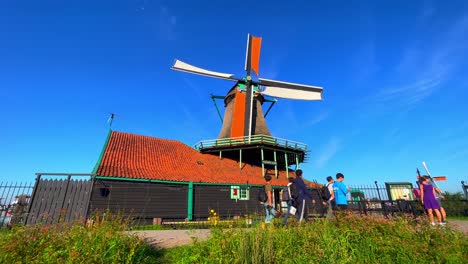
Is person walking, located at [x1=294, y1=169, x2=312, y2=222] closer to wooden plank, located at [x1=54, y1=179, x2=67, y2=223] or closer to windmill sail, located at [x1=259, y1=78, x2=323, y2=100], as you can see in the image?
wooden plank, located at [x1=54, y1=179, x2=67, y2=223]

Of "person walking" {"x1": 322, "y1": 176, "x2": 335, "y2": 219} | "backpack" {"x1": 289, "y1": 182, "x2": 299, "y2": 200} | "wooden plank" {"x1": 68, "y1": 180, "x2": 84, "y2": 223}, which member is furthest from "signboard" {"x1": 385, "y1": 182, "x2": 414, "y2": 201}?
"wooden plank" {"x1": 68, "y1": 180, "x2": 84, "y2": 223}

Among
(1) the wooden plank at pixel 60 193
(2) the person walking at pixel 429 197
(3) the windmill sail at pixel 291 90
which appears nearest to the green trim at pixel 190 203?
(1) the wooden plank at pixel 60 193

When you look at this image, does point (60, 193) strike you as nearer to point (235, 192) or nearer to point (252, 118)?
point (235, 192)

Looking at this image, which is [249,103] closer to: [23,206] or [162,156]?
[162,156]

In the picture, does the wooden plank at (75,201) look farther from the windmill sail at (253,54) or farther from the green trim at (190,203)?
the windmill sail at (253,54)

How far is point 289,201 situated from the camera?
7.02 meters

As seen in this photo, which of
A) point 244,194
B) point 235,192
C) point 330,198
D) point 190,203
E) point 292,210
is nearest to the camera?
point 292,210

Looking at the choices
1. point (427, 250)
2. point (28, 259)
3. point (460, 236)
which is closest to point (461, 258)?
point (427, 250)

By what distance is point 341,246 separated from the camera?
4293mm

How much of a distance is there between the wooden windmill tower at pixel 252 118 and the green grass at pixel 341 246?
51.0ft

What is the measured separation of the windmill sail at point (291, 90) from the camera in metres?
27.3

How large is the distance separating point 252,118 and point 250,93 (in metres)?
2.71

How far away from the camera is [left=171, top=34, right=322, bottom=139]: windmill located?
2397 cm

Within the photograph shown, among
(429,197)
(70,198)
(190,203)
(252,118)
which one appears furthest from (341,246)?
(252,118)
